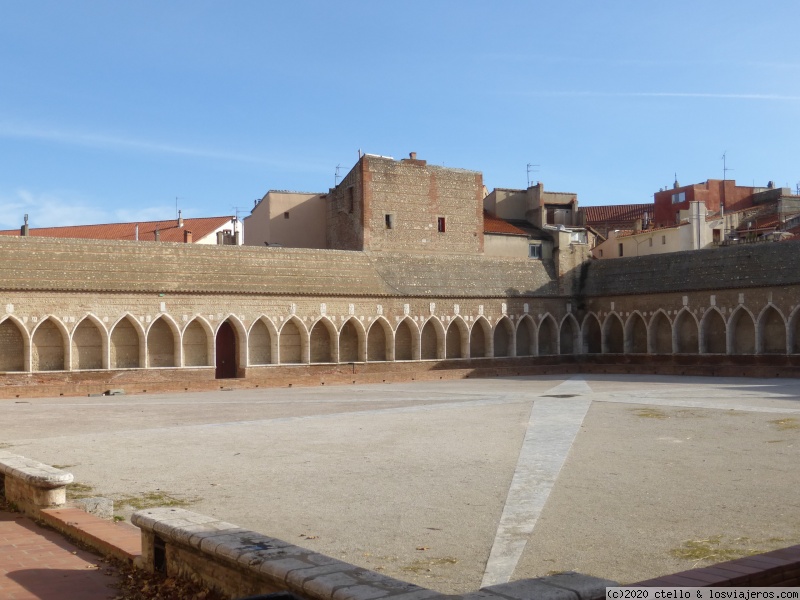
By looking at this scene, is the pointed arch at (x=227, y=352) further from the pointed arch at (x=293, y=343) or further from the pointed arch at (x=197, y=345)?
the pointed arch at (x=293, y=343)

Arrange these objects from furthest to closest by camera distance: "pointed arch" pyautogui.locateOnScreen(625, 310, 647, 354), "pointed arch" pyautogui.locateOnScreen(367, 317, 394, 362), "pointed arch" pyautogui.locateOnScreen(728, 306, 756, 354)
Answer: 1. "pointed arch" pyautogui.locateOnScreen(625, 310, 647, 354)
2. "pointed arch" pyautogui.locateOnScreen(367, 317, 394, 362)
3. "pointed arch" pyautogui.locateOnScreen(728, 306, 756, 354)

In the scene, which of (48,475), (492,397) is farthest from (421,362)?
(48,475)

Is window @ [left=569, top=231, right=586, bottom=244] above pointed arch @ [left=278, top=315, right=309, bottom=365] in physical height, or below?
above

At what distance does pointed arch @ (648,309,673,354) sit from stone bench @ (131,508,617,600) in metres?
34.4

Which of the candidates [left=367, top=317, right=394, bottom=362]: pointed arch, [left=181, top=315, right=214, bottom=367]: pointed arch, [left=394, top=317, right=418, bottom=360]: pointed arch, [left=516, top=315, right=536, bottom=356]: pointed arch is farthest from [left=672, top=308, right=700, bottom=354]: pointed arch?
[left=181, top=315, right=214, bottom=367]: pointed arch

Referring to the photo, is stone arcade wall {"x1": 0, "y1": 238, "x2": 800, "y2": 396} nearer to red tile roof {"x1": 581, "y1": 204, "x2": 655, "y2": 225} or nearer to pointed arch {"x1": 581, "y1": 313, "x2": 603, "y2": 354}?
pointed arch {"x1": 581, "y1": 313, "x2": 603, "y2": 354}

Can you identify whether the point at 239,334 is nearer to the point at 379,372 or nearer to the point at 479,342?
the point at 379,372

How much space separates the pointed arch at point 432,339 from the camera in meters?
38.7

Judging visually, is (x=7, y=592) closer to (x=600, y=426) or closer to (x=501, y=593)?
(x=501, y=593)

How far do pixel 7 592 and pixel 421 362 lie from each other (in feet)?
104

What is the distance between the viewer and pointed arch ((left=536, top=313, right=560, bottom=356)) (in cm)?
4166

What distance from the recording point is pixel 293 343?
117ft

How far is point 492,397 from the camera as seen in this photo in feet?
79.3

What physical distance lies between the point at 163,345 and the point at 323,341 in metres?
6.59
